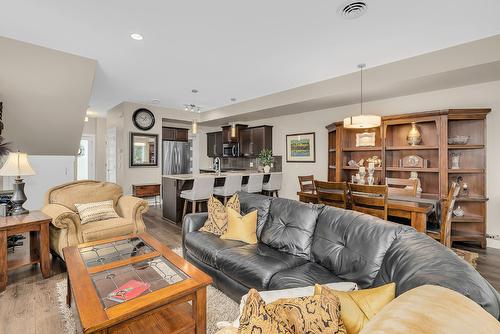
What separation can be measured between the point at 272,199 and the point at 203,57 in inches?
83.7

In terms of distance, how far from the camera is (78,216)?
2.82 metres

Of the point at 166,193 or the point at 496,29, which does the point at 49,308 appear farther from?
the point at 496,29

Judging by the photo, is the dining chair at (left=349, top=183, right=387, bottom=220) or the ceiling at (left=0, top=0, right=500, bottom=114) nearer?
the ceiling at (left=0, top=0, right=500, bottom=114)

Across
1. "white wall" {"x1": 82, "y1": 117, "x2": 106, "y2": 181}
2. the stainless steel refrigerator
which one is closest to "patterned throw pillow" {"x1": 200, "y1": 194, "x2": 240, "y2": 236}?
the stainless steel refrigerator

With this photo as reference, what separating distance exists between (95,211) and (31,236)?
2.15 ft

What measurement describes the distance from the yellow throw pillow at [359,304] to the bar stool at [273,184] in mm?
5079

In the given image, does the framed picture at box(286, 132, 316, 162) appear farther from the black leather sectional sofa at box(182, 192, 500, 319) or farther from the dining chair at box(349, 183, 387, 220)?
the black leather sectional sofa at box(182, 192, 500, 319)

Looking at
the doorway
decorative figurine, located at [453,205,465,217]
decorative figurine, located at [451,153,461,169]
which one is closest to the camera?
decorative figurine, located at [453,205,465,217]

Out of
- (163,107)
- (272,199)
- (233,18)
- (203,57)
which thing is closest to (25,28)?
(203,57)

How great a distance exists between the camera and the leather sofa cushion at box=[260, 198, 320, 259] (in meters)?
2.23

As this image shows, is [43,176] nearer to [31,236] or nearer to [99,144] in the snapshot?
[31,236]

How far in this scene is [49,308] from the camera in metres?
2.12

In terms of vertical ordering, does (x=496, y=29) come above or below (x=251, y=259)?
above

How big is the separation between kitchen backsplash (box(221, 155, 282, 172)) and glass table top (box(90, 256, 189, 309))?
4.87 meters
